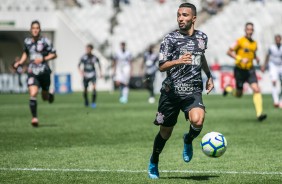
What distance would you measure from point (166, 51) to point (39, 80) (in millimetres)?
8478

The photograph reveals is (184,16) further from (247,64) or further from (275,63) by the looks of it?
(275,63)

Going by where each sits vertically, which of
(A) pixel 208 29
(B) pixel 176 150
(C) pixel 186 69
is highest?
(A) pixel 208 29

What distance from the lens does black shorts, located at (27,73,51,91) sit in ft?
55.2

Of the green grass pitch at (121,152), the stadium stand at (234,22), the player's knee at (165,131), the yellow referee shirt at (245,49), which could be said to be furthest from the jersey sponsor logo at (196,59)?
the stadium stand at (234,22)

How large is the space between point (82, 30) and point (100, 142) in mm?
35600

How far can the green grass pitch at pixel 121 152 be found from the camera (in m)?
9.22

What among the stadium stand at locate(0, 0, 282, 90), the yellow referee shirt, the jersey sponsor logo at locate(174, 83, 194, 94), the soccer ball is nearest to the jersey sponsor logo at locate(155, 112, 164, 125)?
the jersey sponsor logo at locate(174, 83, 194, 94)

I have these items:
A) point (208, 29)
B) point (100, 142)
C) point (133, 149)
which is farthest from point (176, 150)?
point (208, 29)

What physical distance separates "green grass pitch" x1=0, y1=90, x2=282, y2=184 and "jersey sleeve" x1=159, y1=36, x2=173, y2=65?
4.73ft

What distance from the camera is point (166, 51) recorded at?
8.92 metres

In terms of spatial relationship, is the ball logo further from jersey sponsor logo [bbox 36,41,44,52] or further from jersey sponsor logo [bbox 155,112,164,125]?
jersey sponsor logo [bbox 36,41,44,52]

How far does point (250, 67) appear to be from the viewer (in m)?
19.0

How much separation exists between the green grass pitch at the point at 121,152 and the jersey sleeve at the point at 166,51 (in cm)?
144

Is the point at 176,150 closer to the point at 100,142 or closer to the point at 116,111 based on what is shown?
the point at 100,142
